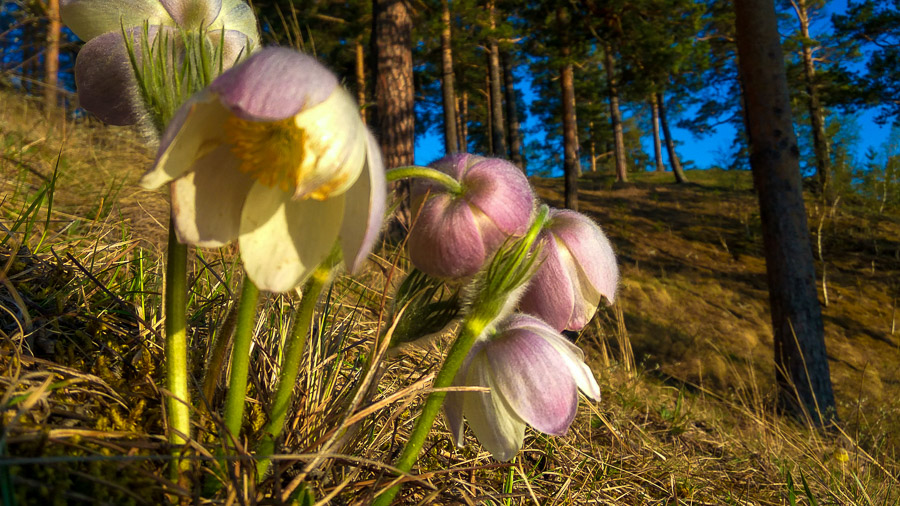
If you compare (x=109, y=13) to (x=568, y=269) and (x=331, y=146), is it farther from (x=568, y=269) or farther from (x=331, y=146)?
(x=568, y=269)

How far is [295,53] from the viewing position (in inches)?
21.3

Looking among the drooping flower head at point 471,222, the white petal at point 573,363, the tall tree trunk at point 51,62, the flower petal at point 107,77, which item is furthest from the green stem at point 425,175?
the tall tree trunk at point 51,62

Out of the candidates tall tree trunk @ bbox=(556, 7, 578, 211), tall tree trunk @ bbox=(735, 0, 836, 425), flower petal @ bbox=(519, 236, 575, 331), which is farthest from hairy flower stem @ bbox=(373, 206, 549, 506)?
tall tree trunk @ bbox=(556, 7, 578, 211)

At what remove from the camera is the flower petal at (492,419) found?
764 mm

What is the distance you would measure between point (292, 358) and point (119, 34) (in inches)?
18.1

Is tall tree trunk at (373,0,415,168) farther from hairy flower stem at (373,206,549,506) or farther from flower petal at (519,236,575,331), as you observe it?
hairy flower stem at (373,206,549,506)

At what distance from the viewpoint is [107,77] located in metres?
0.68

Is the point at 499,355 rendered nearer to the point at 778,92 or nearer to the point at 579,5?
the point at 778,92

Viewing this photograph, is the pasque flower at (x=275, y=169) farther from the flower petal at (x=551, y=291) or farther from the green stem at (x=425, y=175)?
the flower petal at (x=551, y=291)

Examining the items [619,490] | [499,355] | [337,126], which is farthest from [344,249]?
[619,490]

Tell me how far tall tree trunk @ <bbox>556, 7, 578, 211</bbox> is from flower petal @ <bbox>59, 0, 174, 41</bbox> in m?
6.72

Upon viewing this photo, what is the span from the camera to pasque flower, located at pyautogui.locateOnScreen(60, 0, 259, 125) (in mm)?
676

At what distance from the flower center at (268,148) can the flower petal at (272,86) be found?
0.08 metres

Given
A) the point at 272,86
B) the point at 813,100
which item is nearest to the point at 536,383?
the point at 272,86
